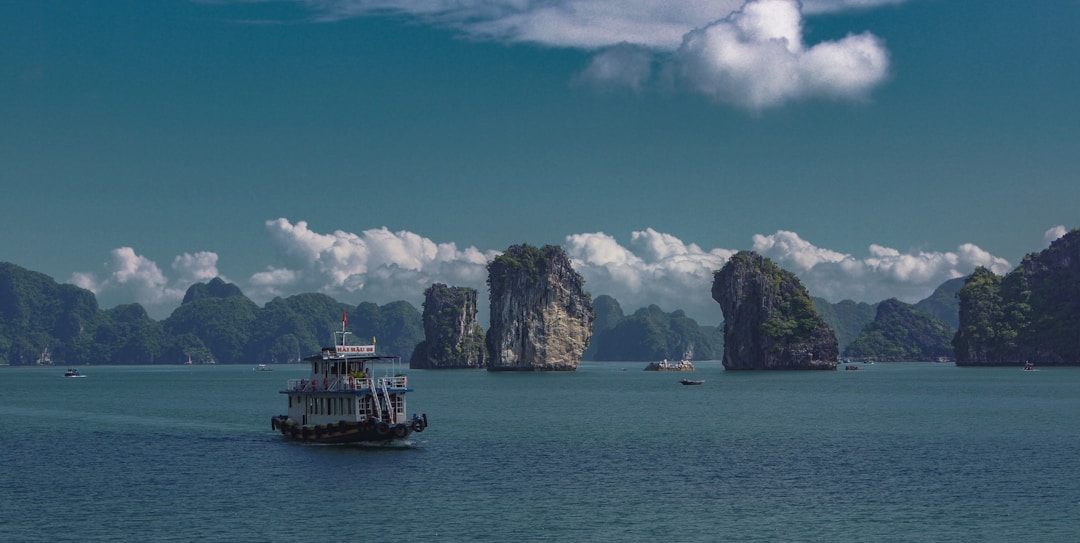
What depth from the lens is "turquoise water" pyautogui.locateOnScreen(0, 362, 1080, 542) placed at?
47969mm

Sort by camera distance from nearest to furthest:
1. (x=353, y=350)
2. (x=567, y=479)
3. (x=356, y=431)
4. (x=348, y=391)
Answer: (x=567, y=479)
(x=356, y=431)
(x=348, y=391)
(x=353, y=350)

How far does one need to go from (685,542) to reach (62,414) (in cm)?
9547

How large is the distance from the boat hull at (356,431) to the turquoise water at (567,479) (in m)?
0.86

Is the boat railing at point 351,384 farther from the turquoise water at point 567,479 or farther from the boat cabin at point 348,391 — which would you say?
the turquoise water at point 567,479

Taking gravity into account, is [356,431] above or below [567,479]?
above

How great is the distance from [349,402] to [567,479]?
22.5m

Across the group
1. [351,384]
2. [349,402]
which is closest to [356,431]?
[349,402]

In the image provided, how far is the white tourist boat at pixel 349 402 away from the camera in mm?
75875

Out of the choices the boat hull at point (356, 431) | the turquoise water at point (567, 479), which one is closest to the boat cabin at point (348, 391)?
the boat hull at point (356, 431)

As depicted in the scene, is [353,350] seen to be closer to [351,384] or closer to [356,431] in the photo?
[351,384]

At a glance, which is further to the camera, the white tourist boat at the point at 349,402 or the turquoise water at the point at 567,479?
the white tourist boat at the point at 349,402

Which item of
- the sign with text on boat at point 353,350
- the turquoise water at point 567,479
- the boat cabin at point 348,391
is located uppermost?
the sign with text on boat at point 353,350

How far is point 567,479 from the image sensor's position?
61.7 metres

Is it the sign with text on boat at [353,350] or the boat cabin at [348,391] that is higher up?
the sign with text on boat at [353,350]
